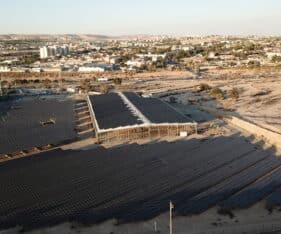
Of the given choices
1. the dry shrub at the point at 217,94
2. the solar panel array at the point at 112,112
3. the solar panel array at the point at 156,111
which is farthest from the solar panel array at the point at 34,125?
the dry shrub at the point at 217,94

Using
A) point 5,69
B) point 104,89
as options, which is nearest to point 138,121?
point 104,89

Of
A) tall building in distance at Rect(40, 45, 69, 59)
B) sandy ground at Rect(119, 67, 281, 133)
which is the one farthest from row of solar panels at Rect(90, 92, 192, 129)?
tall building in distance at Rect(40, 45, 69, 59)

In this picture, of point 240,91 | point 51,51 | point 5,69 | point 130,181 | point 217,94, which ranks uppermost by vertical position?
point 130,181

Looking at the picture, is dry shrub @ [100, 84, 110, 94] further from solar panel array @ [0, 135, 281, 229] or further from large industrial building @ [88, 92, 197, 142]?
solar panel array @ [0, 135, 281, 229]

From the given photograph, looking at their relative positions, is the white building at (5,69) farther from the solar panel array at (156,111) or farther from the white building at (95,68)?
the solar panel array at (156,111)

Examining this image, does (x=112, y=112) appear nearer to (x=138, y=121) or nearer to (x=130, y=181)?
(x=138, y=121)

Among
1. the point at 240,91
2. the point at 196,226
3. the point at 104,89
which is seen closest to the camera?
the point at 196,226
